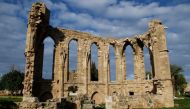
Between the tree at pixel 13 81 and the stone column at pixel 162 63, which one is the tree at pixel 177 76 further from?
the tree at pixel 13 81

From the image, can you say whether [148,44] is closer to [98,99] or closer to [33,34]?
[98,99]

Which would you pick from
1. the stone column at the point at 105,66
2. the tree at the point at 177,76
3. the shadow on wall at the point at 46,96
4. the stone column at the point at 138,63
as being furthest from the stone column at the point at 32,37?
the tree at the point at 177,76

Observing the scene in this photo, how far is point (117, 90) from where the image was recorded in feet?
97.7

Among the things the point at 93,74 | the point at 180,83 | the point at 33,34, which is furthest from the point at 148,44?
the point at 180,83

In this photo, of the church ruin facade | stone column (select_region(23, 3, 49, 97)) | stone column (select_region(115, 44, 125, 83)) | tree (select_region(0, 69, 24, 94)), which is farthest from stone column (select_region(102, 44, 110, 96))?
tree (select_region(0, 69, 24, 94))

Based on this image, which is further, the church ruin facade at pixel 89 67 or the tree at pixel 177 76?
the tree at pixel 177 76

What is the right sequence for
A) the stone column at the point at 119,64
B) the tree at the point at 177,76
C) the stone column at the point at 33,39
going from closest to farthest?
the stone column at the point at 33,39
the stone column at the point at 119,64
the tree at the point at 177,76

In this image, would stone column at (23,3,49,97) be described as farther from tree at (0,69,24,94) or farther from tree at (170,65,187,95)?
tree at (170,65,187,95)

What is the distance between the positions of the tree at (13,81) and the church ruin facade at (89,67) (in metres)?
18.4

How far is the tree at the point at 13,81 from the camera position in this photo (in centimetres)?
4453

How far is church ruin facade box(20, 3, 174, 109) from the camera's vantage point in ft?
74.9

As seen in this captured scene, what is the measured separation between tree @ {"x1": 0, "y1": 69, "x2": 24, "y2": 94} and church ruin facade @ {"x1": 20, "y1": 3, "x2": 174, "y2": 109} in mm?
18354

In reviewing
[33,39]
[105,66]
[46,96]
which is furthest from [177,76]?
[33,39]

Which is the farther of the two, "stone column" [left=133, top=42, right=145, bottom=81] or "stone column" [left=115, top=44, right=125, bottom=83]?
"stone column" [left=115, top=44, right=125, bottom=83]
